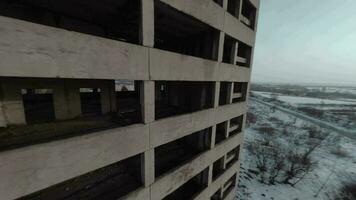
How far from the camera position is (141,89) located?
4.54 metres

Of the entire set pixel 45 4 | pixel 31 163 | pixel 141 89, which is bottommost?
pixel 31 163

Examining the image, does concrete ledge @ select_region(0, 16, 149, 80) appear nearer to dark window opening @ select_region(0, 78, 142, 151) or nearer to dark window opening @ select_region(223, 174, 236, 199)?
dark window opening @ select_region(0, 78, 142, 151)

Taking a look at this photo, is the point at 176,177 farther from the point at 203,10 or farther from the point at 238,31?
the point at 238,31

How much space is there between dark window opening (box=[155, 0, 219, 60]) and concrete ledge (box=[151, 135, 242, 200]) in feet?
14.6

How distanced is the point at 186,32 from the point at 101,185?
7.11 metres

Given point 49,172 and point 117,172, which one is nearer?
point 49,172

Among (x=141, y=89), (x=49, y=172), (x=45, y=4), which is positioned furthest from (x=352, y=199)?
(x=45, y=4)

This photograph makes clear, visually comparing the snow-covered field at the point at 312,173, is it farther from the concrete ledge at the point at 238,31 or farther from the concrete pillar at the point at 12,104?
the concrete pillar at the point at 12,104

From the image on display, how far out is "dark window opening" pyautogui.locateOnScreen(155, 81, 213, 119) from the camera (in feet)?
24.8

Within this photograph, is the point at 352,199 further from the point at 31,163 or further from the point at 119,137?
the point at 31,163

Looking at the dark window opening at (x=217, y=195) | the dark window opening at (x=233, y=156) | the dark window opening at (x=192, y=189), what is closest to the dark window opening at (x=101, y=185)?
the dark window opening at (x=192, y=189)

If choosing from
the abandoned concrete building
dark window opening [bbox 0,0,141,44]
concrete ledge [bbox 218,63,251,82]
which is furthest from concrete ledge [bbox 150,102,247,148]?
dark window opening [bbox 0,0,141,44]

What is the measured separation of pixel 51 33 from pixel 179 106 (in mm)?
7124

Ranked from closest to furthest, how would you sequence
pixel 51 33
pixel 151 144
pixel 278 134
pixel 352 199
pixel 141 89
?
pixel 51 33, pixel 141 89, pixel 151 144, pixel 352 199, pixel 278 134
